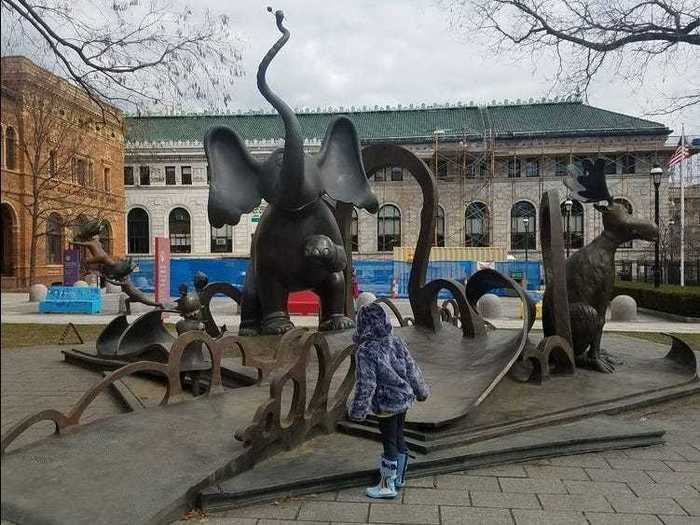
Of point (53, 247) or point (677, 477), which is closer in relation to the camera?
point (677, 477)

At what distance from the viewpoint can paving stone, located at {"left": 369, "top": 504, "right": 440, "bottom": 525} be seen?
326 centimetres

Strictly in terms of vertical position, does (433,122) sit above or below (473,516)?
above

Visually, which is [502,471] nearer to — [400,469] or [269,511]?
[400,469]

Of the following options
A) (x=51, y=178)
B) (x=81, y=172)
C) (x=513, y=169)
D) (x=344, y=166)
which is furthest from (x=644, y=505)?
(x=513, y=169)

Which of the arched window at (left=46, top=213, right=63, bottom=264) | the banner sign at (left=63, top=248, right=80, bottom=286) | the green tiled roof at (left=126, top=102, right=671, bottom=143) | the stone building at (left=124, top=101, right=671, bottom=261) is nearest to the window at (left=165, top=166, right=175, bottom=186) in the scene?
the stone building at (left=124, top=101, right=671, bottom=261)

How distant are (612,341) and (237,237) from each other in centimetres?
3623

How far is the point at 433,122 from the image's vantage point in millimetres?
46094

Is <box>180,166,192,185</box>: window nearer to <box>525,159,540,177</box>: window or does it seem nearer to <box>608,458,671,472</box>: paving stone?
<box>525,159,540,177</box>: window

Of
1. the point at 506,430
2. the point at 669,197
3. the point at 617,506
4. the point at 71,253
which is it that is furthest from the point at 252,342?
the point at 669,197

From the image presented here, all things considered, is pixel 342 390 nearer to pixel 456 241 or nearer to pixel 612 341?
pixel 612 341

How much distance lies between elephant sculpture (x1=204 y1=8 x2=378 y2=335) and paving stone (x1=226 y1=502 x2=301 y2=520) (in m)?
3.26

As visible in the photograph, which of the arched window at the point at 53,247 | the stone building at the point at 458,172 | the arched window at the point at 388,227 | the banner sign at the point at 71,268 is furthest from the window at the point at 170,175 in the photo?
the banner sign at the point at 71,268

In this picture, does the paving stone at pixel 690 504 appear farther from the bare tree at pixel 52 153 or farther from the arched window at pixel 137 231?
the arched window at pixel 137 231

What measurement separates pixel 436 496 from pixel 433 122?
146 feet
